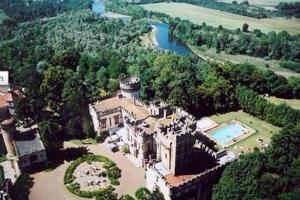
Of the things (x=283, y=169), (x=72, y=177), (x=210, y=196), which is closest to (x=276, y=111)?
(x=283, y=169)

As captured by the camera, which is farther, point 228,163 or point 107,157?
point 107,157

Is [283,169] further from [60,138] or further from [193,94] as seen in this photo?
[60,138]

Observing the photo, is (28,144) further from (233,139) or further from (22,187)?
(233,139)

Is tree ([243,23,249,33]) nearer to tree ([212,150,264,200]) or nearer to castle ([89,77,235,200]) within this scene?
castle ([89,77,235,200])

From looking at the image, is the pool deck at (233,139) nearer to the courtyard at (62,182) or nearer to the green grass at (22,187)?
the courtyard at (62,182)

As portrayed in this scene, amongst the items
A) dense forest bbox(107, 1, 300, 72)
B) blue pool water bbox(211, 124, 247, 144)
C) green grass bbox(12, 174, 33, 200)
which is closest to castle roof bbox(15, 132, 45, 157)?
green grass bbox(12, 174, 33, 200)

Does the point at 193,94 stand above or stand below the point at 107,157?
above

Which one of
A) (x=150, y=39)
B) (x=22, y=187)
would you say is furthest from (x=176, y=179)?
(x=150, y=39)
